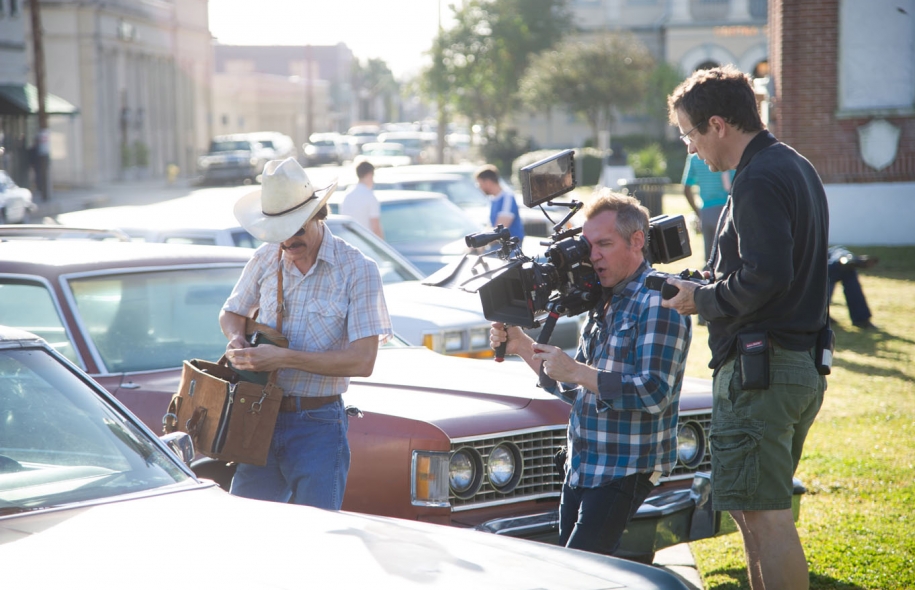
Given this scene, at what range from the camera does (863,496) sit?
6.03 metres

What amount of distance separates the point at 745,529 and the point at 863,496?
260cm

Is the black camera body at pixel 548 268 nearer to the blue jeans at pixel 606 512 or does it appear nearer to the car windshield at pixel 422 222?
the blue jeans at pixel 606 512

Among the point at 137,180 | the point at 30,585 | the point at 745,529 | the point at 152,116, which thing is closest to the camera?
the point at 30,585

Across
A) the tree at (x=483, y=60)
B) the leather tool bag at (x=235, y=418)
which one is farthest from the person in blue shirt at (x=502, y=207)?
the tree at (x=483, y=60)

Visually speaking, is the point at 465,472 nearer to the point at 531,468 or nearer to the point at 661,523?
the point at 531,468

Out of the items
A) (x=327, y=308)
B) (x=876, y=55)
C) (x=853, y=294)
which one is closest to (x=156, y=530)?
(x=327, y=308)

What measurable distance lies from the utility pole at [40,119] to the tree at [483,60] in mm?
17191

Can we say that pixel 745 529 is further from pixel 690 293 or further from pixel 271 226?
pixel 271 226

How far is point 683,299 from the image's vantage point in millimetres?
3400

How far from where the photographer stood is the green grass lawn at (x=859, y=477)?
5027 millimetres

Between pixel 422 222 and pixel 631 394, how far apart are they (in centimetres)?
810

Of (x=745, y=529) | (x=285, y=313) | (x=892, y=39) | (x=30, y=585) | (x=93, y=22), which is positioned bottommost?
(x=745, y=529)

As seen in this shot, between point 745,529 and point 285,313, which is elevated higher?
point 285,313

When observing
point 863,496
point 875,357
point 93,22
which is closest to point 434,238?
point 875,357
